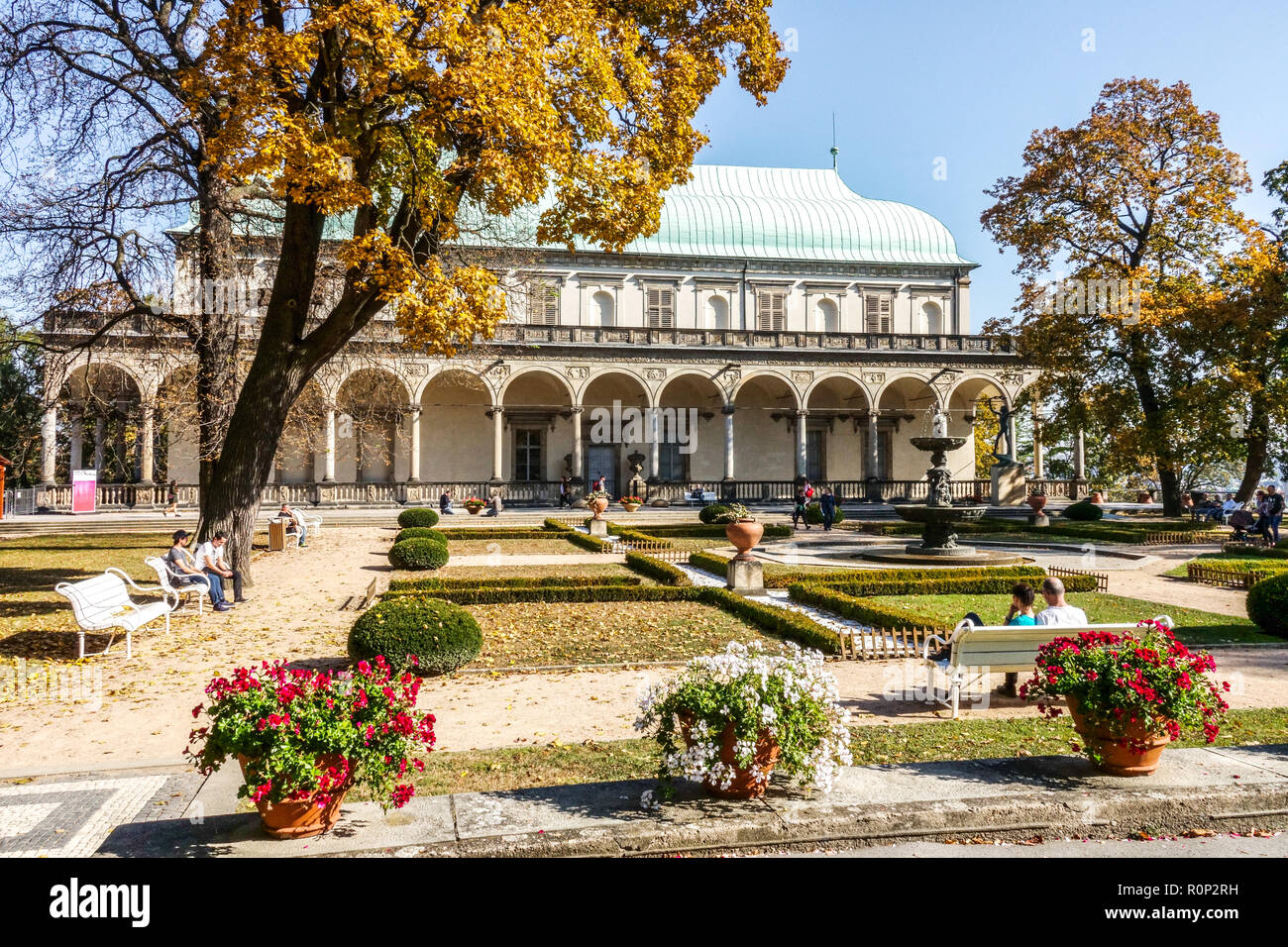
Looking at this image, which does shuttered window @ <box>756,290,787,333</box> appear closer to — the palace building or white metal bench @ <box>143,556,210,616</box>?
the palace building

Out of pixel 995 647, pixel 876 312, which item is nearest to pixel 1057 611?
pixel 995 647

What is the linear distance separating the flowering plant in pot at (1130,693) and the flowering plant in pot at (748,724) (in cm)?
157

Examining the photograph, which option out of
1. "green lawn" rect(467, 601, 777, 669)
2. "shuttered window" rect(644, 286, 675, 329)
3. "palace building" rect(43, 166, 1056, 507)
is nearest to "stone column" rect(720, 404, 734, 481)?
"palace building" rect(43, 166, 1056, 507)

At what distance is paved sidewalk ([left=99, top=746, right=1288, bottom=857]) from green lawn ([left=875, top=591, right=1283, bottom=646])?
543 centimetres

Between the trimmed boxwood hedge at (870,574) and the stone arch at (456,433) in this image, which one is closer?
the trimmed boxwood hedge at (870,574)

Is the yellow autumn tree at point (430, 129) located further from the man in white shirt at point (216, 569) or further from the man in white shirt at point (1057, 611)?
the man in white shirt at point (1057, 611)

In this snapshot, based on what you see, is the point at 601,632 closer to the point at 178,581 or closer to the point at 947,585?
the point at 178,581

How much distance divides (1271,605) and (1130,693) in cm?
838

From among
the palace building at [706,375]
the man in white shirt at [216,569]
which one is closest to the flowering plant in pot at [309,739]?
the man in white shirt at [216,569]

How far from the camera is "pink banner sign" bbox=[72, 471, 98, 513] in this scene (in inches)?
1206

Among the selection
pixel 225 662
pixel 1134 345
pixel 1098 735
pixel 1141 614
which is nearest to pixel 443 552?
pixel 225 662

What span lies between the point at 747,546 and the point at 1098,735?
32.2 feet

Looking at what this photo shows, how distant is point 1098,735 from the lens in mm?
5066

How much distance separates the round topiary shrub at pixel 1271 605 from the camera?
36.0 feet
